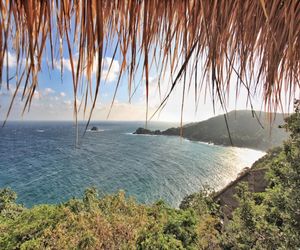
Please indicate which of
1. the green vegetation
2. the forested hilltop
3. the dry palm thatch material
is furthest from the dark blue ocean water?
the dry palm thatch material

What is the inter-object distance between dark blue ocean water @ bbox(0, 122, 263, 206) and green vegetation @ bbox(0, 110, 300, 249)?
1584cm

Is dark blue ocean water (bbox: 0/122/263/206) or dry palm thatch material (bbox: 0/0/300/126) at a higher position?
dry palm thatch material (bbox: 0/0/300/126)

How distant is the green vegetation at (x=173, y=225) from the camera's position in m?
7.95

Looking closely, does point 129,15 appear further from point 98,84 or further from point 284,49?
point 284,49

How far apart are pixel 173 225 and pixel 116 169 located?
30.5 meters

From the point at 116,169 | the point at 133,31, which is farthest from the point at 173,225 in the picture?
→ the point at 116,169

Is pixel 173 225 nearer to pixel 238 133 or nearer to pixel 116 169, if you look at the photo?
pixel 116 169

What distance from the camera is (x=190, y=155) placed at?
Answer: 54594 millimetres

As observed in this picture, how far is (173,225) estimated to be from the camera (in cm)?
1300

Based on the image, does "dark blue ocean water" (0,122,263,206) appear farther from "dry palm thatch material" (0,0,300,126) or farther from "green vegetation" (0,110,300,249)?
"dry palm thatch material" (0,0,300,126)

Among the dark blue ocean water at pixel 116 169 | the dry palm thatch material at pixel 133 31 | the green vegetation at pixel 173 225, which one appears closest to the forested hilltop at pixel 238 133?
the dark blue ocean water at pixel 116 169

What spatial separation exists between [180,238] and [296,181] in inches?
268

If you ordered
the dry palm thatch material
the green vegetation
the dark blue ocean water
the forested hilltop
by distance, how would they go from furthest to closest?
the forested hilltop
the dark blue ocean water
the green vegetation
the dry palm thatch material

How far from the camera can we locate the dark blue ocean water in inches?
1314
